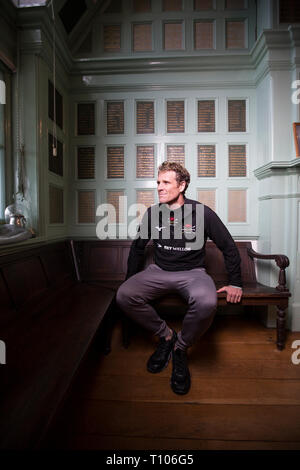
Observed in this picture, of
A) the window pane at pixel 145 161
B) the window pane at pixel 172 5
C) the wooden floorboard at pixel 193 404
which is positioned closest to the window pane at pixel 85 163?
the window pane at pixel 145 161

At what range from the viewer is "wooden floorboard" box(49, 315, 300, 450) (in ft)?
4.12

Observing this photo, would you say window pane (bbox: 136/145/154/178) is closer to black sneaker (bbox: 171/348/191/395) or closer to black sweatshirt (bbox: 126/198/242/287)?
black sweatshirt (bbox: 126/198/242/287)

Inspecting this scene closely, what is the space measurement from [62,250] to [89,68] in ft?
6.45

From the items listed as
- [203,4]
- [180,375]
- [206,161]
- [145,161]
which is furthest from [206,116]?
[180,375]

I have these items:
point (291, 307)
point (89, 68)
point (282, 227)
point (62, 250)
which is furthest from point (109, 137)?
point (291, 307)

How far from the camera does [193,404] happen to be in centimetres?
150

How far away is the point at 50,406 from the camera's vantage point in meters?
0.89

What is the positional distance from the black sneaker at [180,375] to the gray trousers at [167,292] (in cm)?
6

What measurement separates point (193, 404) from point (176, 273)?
0.85 meters

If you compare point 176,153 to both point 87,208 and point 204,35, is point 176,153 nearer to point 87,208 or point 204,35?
point 87,208

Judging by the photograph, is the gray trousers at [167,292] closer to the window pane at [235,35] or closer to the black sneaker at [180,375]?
the black sneaker at [180,375]

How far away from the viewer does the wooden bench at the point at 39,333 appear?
849 millimetres
